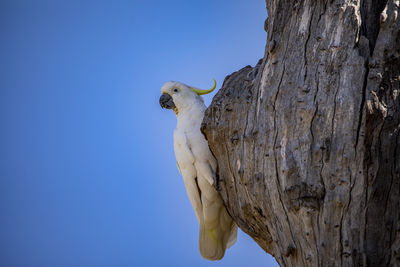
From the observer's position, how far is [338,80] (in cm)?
251

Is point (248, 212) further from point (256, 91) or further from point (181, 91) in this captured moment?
point (181, 91)

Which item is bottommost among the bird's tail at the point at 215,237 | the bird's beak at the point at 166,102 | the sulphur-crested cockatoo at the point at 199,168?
the bird's tail at the point at 215,237

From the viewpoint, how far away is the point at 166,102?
3.47 meters

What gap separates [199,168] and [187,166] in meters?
0.11

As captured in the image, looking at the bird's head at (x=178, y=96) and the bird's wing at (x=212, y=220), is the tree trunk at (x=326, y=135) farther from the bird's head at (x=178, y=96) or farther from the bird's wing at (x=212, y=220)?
the bird's head at (x=178, y=96)

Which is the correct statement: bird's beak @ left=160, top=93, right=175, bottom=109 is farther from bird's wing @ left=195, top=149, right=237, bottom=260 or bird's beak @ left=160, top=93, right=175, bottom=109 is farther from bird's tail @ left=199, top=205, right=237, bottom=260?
bird's tail @ left=199, top=205, right=237, bottom=260

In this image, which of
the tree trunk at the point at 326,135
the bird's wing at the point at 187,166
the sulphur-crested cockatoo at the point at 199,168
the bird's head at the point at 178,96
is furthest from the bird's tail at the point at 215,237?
the bird's head at the point at 178,96

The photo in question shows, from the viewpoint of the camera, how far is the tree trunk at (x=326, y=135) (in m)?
2.36

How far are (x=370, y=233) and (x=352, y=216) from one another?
115mm

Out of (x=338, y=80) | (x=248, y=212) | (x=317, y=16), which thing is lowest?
(x=248, y=212)

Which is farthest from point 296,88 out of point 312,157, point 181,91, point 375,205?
point 181,91

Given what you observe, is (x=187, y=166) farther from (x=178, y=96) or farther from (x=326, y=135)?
(x=326, y=135)

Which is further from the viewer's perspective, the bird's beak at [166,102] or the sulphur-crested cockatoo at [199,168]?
the bird's beak at [166,102]

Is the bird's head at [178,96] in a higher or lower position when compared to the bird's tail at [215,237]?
higher
